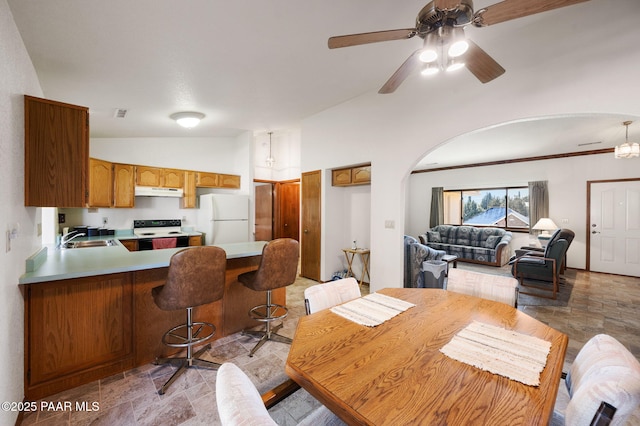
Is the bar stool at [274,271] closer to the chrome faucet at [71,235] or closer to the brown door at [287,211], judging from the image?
the chrome faucet at [71,235]

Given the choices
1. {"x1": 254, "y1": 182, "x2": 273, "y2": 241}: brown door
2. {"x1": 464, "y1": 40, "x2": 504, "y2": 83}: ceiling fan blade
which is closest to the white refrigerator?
{"x1": 254, "y1": 182, "x2": 273, "y2": 241}: brown door

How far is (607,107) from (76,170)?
405 cm

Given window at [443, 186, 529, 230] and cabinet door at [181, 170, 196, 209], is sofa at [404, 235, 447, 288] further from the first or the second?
window at [443, 186, 529, 230]

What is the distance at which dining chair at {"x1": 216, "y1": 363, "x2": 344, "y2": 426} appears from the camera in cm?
61

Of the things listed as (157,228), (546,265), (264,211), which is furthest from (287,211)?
(546,265)

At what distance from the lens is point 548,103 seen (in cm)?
233

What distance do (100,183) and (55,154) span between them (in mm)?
2570

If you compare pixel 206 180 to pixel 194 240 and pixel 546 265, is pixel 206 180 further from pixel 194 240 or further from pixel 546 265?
pixel 546 265

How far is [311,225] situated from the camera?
4.75 metres

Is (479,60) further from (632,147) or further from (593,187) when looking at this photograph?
(593,187)

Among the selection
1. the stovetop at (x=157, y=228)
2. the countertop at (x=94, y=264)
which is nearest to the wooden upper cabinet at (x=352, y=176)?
the countertop at (x=94, y=264)

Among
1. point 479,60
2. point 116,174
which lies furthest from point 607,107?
point 116,174

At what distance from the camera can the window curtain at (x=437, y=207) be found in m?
7.74

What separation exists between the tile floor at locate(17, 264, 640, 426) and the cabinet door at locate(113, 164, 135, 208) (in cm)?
309
